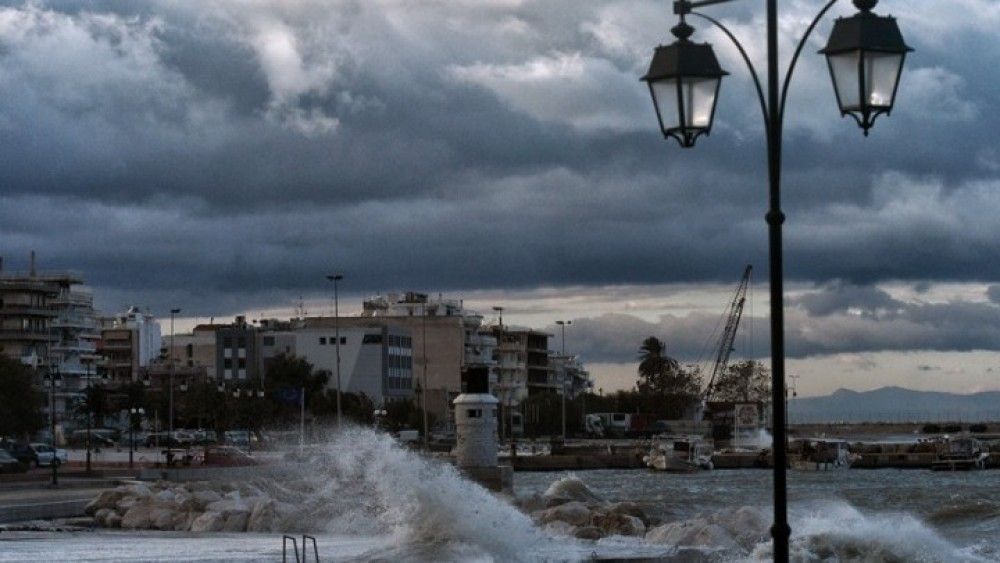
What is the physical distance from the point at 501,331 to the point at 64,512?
144m

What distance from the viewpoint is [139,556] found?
2880 cm

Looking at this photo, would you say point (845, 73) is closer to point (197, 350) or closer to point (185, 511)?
point (185, 511)

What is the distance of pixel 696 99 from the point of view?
10945 mm

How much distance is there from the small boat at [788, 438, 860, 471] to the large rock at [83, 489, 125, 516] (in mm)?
81542

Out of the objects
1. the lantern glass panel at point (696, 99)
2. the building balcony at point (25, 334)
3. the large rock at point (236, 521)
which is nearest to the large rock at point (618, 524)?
the large rock at point (236, 521)

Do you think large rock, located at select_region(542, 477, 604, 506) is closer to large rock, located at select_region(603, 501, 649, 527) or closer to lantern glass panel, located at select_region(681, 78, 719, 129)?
Result: large rock, located at select_region(603, 501, 649, 527)

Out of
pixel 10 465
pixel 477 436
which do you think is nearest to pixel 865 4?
pixel 477 436

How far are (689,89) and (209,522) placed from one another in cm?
2950

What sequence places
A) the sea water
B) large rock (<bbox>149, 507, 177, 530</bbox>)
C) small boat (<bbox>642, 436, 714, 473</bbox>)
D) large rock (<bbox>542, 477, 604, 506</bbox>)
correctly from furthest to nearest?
small boat (<bbox>642, 436, 714, 473</bbox>) → large rock (<bbox>542, 477, 604, 506</bbox>) → large rock (<bbox>149, 507, 177, 530</bbox>) → the sea water

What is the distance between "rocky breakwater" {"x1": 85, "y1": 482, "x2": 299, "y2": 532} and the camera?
3838 cm

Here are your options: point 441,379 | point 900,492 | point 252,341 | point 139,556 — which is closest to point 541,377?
point 441,379

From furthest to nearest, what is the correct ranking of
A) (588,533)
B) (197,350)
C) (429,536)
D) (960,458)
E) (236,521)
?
(197,350) < (960,458) < (236,521) < (588,533) < (429,536)

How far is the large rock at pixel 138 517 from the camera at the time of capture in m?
40.4

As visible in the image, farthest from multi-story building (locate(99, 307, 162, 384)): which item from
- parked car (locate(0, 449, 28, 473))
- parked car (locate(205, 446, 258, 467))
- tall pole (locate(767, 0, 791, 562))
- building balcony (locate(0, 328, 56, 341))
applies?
tall pole (locate(767, 0, 791, 562))
